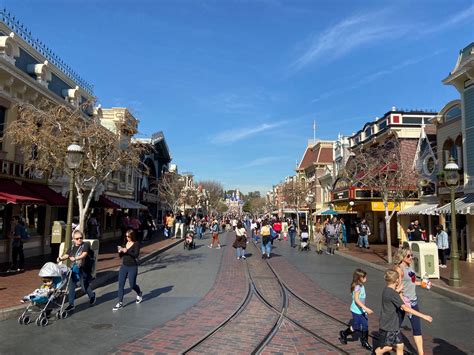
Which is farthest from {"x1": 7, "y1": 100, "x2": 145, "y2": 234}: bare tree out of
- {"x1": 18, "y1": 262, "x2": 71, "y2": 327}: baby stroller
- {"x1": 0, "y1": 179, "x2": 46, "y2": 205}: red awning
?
{"x1": 18, "y1": 262, "x2": 71, "y2": 327}: baby stroller

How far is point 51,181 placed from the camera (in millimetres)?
19031

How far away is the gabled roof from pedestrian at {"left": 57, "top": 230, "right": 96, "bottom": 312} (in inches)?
1682

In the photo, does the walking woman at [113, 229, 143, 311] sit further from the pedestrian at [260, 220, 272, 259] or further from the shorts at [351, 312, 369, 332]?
the pedestrian at [260, 220, 272, 259]

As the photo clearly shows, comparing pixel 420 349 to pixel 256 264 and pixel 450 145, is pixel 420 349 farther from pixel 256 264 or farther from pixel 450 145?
pixel 450 145

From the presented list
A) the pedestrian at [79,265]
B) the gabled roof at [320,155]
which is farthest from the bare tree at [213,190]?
the pedestrian at [79,265]

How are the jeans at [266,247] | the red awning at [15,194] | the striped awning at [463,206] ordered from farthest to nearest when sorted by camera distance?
the jeans at [266,247]
the striped awning at [463,206]
the red awning at [15,194]

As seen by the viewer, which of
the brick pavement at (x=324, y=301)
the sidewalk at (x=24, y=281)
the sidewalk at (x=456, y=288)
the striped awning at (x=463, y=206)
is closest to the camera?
the brick pavement at (x=324, y=301)

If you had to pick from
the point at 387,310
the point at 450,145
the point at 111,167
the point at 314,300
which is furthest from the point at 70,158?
the point at 450,145

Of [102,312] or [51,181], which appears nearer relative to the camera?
[102,312]

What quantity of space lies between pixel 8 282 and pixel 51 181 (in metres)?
9.33

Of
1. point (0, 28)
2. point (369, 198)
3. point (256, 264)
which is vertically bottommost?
point (256, 264)

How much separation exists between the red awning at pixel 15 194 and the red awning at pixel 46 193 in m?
0.57

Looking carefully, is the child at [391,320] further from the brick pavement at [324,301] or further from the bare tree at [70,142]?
the bare tree at [70,142]

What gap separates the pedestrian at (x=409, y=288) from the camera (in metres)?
5.43
